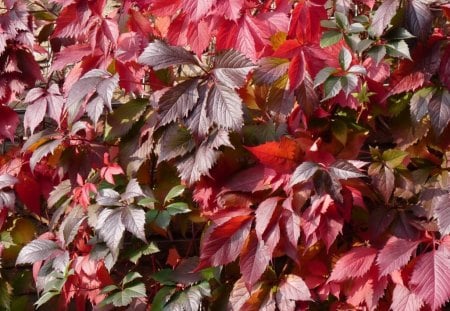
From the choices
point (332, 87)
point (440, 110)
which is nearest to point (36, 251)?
point (332, 87)

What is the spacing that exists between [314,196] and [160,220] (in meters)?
0.43

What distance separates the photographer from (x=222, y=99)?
1.61m

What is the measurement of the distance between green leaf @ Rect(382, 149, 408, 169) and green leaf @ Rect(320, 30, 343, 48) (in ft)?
1.05

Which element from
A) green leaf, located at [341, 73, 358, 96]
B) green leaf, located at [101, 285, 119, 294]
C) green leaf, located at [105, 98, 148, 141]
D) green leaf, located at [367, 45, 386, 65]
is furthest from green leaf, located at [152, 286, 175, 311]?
green leaf, located at [367, 45, 386, 65]

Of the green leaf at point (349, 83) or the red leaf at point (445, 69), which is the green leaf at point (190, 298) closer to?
the green leaf at point (349, 83)

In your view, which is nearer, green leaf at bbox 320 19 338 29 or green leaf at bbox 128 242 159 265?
green leaf at bbox 320 19 338 29

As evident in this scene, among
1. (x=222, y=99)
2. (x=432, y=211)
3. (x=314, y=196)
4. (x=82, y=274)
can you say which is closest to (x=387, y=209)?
(x=432, y=211)

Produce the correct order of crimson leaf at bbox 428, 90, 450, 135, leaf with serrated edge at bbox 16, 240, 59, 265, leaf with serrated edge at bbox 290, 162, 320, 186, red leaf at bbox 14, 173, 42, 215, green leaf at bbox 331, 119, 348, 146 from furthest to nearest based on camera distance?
red leaf at bbox 14, 173, 42, 215 → leaf with serrated edge at bbox 16, 240, 59, 265 → green leaf at bbox 331, 119, 348, 146 → crimson leaf at bbox 428, 90, 450, 135 → leaf with serrated edge at bbox 290, 162, 320, 186

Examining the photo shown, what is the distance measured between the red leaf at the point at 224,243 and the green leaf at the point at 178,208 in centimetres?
13

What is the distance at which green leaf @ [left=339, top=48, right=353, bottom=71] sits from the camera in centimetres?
164

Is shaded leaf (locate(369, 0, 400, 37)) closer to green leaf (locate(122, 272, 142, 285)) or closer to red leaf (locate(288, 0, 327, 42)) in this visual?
red leaf (locate(288, 0, 327, 42))

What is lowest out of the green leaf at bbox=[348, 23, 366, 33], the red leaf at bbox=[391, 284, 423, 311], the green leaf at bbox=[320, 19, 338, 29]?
the red leaf at bbox=[391, 284, 423, 311]

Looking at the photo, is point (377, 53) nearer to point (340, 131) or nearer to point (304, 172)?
point (340, 131)

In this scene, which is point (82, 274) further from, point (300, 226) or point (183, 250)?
point (300, 226)
